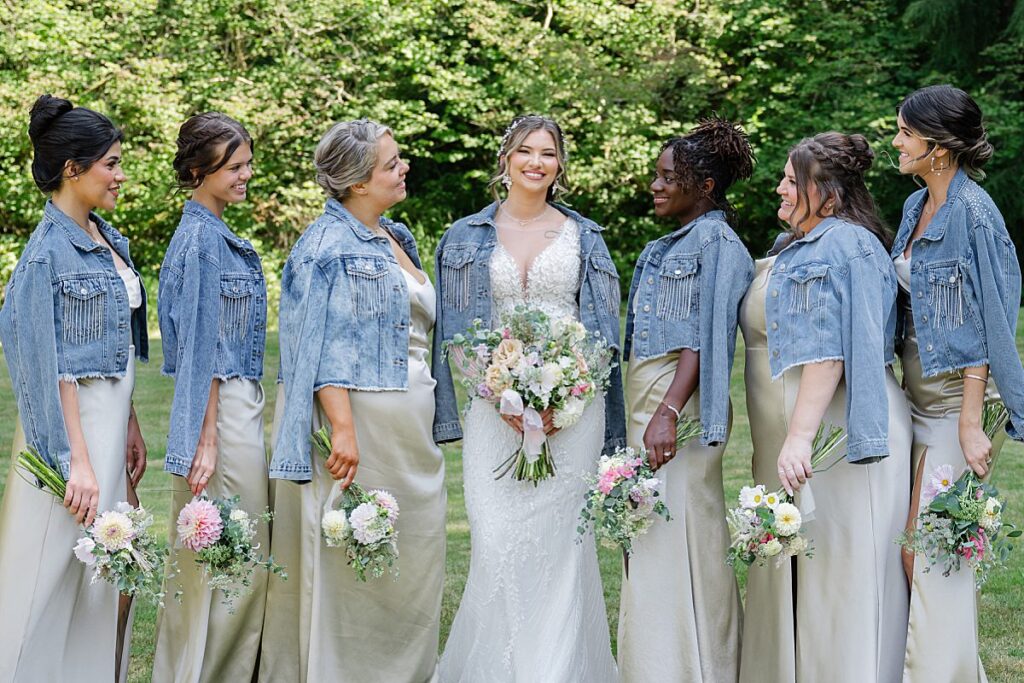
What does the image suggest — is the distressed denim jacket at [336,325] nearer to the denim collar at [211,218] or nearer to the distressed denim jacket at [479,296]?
the denim collar at [211,218]

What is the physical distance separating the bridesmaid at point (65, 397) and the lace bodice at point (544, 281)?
5.34ft

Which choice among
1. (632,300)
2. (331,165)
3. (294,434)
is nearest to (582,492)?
(632,300)

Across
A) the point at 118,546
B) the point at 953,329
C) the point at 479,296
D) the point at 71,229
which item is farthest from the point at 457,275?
the point at 953,329

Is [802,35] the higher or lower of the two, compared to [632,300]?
higher

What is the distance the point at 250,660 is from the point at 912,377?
309 cm

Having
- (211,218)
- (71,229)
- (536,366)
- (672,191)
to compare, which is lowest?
(536,366)

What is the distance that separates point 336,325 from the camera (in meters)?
5.30

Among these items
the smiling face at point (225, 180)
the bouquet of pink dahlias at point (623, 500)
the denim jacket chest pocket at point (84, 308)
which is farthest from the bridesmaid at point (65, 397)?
the bouquet of pink dahlias at point (623, 500)

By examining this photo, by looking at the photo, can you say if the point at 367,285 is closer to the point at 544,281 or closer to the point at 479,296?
the point at 479,296

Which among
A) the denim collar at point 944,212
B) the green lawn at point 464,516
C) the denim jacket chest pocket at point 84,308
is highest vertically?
the denim collar at point 944,212

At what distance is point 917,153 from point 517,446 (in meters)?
2.15

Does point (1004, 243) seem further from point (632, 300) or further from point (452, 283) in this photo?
point (452, 283)

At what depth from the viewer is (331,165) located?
217 inches

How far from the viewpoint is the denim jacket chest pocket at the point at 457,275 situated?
5.80 m
